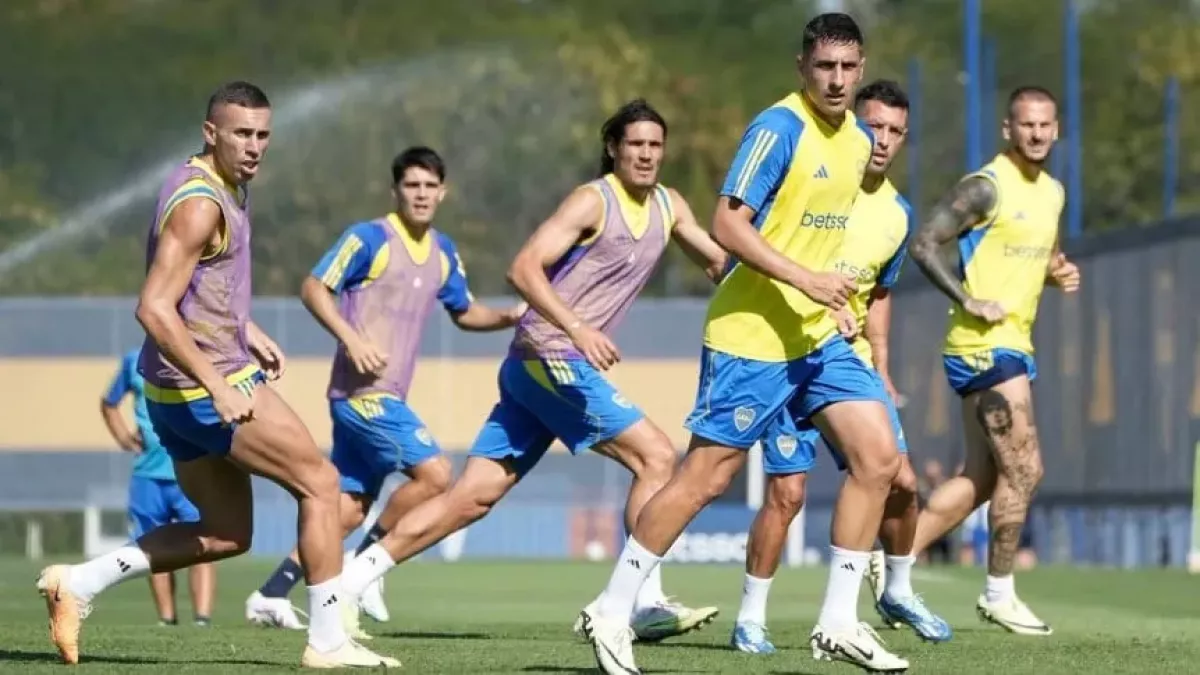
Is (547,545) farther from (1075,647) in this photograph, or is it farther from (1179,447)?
(1075,647)

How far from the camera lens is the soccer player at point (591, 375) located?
12.7m

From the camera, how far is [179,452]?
10562 millimetres

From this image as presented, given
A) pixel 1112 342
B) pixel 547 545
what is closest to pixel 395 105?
pixel 547 545

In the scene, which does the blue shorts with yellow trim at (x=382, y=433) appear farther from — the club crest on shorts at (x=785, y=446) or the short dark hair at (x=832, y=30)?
the short dark hair at (x=832, y=30)

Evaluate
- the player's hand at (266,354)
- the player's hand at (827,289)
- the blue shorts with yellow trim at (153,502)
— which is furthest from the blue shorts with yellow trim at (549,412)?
the blue shorts with yellow trim at (153,502)

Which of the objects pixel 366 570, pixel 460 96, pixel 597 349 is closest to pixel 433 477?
pixel 366 570

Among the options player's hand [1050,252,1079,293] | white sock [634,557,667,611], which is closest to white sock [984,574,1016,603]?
player's hand [1050,252,1079,293]

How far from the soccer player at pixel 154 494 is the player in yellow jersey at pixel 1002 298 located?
494 cm

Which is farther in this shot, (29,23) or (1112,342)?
(29,23)

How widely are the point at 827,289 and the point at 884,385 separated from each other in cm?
248

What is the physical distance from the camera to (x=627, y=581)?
995cm

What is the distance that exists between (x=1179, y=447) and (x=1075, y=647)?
54.6 ft

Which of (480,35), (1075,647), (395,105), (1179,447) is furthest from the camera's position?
(480,35)

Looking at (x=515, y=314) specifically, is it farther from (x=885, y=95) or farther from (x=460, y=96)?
(x=460, y=96)
